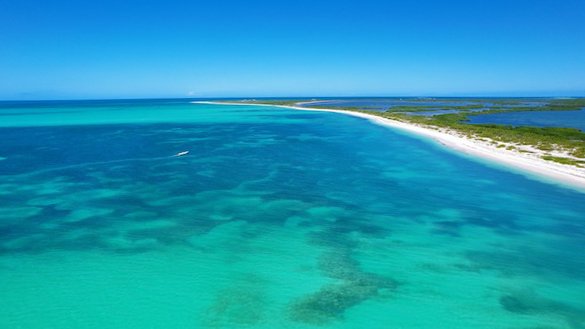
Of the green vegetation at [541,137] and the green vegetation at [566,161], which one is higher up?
the green vegetation at [541,137]

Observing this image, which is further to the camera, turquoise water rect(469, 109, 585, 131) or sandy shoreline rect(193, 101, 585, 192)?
turquoise water rect(469, 109, 585, 131)

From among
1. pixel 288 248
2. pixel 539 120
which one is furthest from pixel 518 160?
pixel 539 120

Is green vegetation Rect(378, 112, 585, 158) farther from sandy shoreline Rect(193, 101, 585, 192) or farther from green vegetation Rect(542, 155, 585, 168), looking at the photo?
sandy shoreline Rect(193, 101, 585, 192)

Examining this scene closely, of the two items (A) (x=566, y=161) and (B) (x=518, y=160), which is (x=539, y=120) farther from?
(A) (x=566, y=161)

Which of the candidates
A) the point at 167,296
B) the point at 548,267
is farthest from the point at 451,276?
the point at 167,296

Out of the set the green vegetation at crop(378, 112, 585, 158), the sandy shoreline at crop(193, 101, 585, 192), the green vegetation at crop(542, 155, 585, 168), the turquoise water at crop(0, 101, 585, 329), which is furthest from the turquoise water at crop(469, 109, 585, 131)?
the turquoise water at crop(0, 101, 585, 329)

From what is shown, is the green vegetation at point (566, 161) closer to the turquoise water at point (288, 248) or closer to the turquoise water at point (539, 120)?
the turquoise water at point (288, 248)

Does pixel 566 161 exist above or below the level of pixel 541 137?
below

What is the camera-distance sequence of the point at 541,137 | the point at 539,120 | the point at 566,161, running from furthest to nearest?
the point at 539,120
the point at 541,137
the point at 566,161

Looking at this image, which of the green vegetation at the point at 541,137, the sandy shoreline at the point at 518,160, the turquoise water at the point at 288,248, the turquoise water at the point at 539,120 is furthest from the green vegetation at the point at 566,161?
the turquoise water at the point at 539,120

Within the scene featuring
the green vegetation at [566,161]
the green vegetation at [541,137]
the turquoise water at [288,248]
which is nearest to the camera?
the turquoise water at [288,248]
